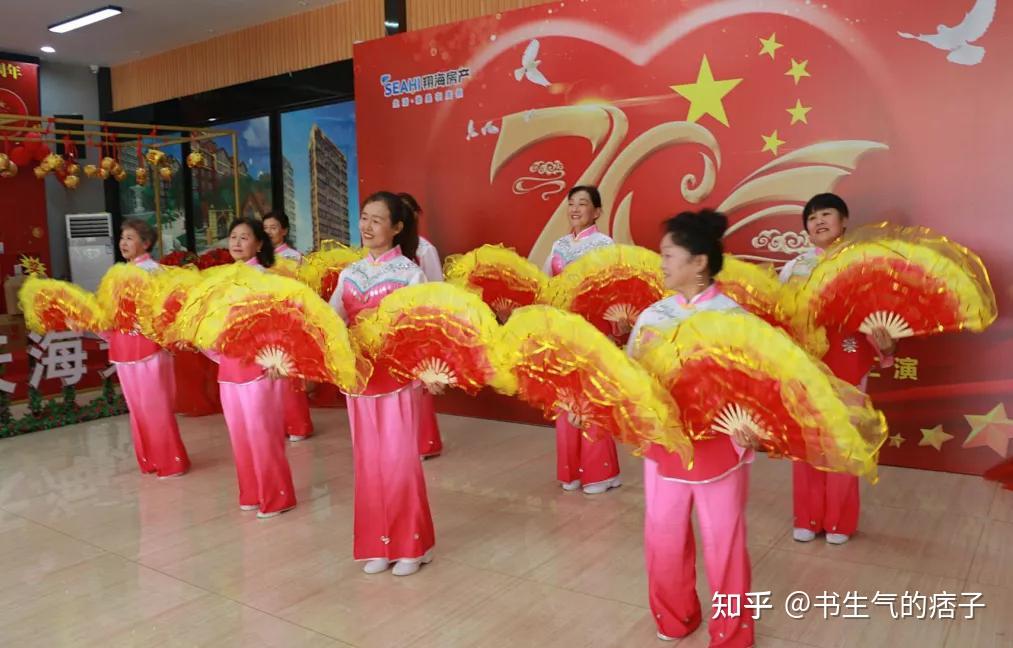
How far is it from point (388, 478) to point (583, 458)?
4.51ft

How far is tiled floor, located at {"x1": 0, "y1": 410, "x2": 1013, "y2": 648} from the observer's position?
108 inches

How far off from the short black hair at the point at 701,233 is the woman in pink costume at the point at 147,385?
333 cm

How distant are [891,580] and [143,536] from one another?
329 cm

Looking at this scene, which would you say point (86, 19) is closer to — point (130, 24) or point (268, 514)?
point (130, 24)

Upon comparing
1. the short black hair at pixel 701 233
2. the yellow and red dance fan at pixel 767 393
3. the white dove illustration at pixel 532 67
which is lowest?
the yellow and red dance fan at pixel 767 393

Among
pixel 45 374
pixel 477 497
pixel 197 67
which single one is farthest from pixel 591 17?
pixel 197 67

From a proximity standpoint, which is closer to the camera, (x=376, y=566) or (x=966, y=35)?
(x=376, y=566)

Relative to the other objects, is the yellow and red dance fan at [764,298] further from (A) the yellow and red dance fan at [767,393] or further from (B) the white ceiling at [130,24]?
(B) the white ceiling at [130,24]

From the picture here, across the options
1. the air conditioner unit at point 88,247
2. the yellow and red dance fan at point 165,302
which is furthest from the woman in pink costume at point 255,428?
the air conditioner unit at point 88,247

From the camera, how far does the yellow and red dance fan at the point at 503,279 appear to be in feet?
14.8

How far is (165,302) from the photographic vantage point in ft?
13.5

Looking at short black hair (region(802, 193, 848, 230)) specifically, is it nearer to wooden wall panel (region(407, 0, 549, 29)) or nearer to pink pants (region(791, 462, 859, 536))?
pink pants (region(791, 462, 859, 536))

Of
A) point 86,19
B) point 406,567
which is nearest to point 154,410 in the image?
point 406,567

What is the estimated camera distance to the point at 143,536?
375 centimetres
